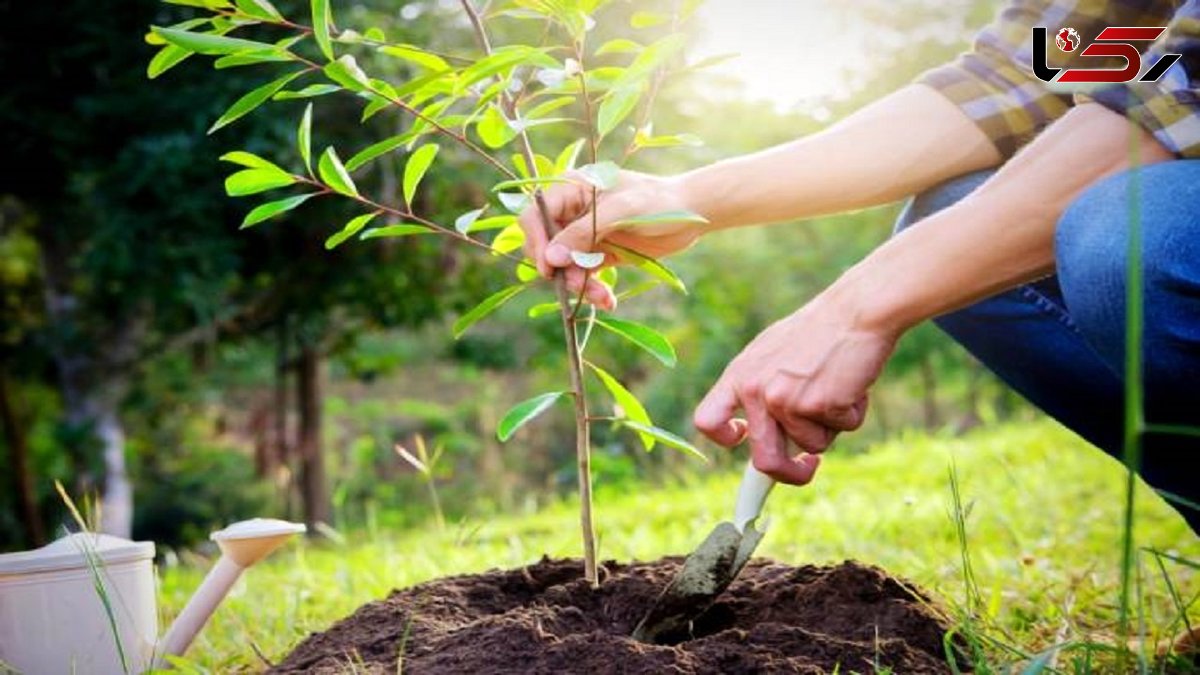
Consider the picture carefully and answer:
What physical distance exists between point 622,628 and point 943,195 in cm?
82

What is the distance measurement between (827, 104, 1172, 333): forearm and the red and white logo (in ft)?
1.36

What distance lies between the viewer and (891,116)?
68.4 inches

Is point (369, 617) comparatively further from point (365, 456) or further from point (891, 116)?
point (365, 456)

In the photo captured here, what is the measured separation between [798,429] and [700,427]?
108 mm

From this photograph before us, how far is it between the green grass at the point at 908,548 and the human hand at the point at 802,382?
300 mm

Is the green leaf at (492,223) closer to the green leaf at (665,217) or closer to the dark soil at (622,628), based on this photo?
the green leaf at (665,217)

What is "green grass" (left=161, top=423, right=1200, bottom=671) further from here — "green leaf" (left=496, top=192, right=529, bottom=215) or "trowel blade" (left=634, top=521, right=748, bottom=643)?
"green leaf" (left=496, top=192, right=529, bottom=215)

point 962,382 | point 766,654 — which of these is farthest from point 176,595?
point 962,382

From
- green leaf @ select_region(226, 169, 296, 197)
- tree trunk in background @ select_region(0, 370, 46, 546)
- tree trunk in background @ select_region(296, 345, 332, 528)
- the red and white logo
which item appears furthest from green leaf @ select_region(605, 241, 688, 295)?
tree trunk in background @ select_region(296, 345, 332, 528)

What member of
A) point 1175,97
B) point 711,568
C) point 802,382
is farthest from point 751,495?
point 1175,97

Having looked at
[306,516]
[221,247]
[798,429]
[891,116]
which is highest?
[221,247]

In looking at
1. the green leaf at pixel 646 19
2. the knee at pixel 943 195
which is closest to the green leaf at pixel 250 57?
the green leaf at pixel 646 19

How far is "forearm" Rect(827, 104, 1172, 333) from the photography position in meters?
1.25

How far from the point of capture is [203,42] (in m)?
1.35
